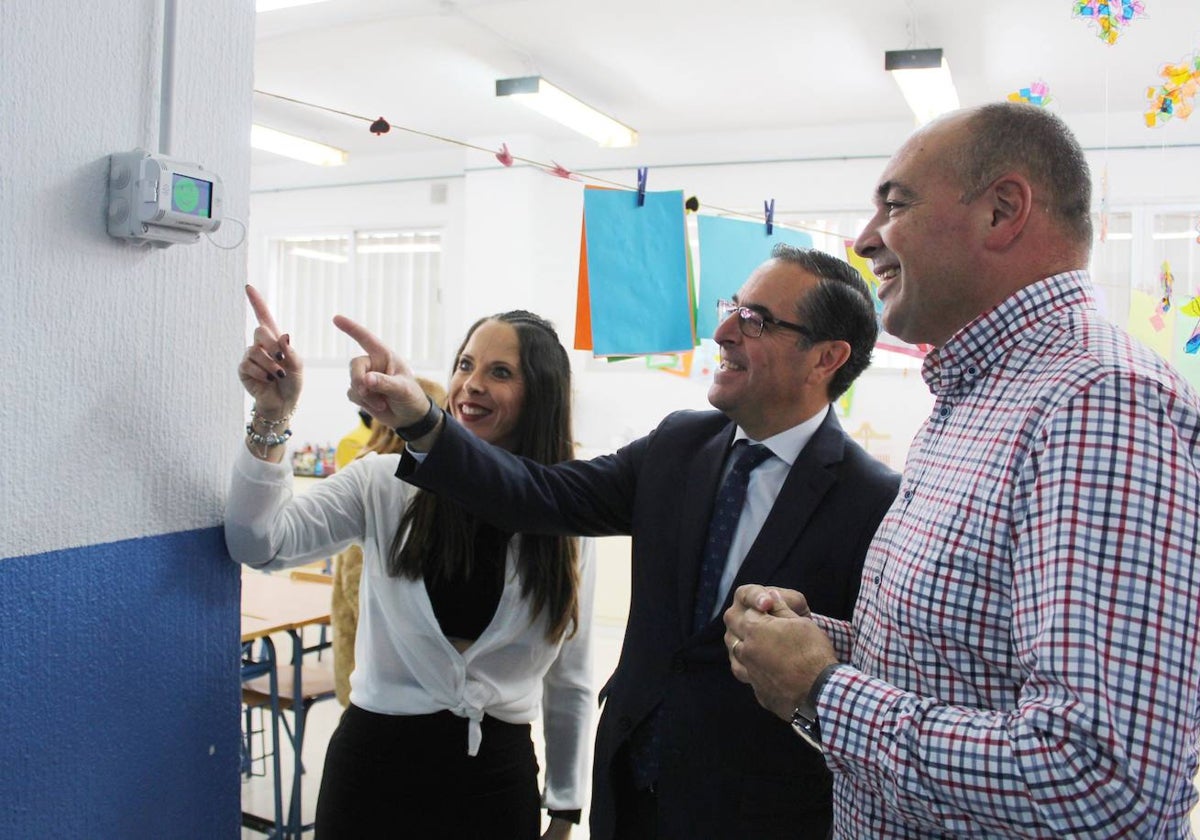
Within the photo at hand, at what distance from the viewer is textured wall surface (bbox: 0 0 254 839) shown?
40.8 inches

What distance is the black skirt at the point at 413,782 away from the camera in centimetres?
157

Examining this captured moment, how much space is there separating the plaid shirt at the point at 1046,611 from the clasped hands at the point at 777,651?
0.05m

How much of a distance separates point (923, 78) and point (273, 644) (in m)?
4.02

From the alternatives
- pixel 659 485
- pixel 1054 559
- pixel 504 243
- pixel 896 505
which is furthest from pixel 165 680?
pixel 504 243

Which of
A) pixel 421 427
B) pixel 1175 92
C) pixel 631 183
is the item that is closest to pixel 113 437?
pixel 421 427

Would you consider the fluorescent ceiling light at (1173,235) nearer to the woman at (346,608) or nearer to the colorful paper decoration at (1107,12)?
the colorful paper decoration at (1107,12)

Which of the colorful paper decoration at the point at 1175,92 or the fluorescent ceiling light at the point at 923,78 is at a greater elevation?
the fluorescent ceiling light at the point at 923,78

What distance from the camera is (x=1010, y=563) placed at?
907 mm

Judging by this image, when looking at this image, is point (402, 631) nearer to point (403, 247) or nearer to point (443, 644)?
point (443, 644)

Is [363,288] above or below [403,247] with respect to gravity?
below

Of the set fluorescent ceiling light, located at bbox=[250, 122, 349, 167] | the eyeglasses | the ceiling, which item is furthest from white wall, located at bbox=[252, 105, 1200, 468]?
the eyeglasses

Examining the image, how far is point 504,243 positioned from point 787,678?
20.4 feet

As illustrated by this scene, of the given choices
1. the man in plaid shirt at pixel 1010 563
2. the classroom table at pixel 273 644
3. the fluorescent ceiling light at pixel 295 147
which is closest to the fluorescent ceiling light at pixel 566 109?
the fluorescent ceiling light at pixel 295 147

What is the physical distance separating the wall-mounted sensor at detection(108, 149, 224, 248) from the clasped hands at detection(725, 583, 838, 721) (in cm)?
83
